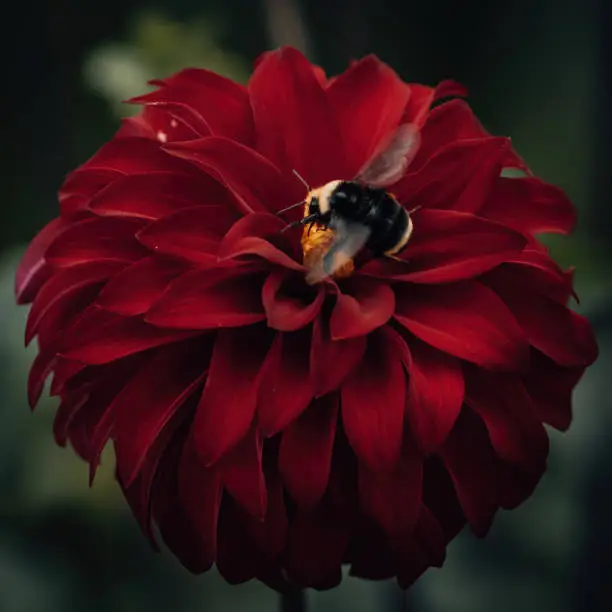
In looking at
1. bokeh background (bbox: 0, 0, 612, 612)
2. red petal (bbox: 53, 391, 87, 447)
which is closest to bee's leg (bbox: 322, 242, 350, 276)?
red petal (bbox: 53, 391, 87, 447)

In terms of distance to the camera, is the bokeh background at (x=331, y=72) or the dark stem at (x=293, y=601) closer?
the dark stem at (x=293, y=601)

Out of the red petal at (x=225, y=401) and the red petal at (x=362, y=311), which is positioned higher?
the red petal at (x=362, y=311)

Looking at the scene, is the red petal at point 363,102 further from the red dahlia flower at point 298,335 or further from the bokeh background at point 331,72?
the bokeh background at point 331,72

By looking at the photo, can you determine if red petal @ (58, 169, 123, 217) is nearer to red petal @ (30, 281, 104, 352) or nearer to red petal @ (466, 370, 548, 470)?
red petal @ (30, 281, 104, 352)

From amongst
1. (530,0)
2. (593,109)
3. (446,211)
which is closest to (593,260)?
(593,109)

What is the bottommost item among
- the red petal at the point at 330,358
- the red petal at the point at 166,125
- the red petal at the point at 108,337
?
the red petal at the point at 330,358

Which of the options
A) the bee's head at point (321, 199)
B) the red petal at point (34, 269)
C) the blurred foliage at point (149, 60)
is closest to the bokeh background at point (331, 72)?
the blurred foliage at point (149, 60)

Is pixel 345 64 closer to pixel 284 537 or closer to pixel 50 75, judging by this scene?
pixel 50 75
